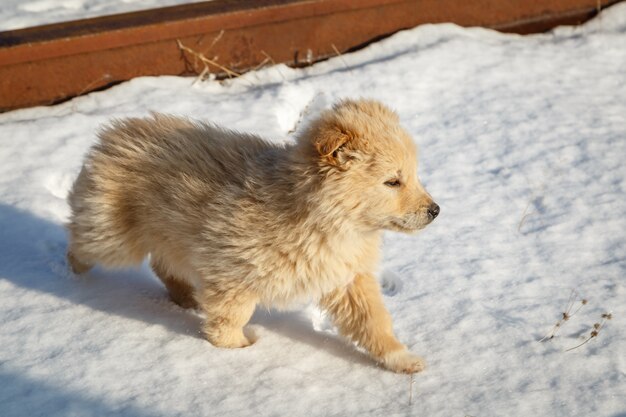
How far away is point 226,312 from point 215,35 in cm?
338

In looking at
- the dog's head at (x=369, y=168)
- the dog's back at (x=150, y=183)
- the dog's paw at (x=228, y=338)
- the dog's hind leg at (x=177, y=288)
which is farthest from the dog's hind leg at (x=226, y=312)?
the dog's head at (x=369, y=168)

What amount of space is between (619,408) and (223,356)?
6.06 ft

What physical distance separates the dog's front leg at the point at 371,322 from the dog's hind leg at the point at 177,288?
860mm

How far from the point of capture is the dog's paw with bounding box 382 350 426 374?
13.0 ft

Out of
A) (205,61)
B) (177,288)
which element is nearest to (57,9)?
(205,61)

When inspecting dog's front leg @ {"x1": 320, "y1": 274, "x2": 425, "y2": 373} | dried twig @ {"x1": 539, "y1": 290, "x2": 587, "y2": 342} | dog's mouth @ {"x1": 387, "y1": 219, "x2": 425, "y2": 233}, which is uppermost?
Answer: dog's mouth @ {"x1": 387, "y1": 219, "x2": 425, "y2": 233}

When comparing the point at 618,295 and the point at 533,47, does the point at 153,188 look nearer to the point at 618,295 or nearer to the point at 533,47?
the point at 618,295

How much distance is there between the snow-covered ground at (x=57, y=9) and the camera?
726 cm

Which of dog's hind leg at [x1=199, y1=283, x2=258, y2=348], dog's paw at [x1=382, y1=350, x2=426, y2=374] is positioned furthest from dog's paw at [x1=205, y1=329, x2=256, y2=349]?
dog's paw at [x1=382, y1=350, x2=426, y2=374]

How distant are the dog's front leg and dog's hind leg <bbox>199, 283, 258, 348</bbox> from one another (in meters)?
0.39

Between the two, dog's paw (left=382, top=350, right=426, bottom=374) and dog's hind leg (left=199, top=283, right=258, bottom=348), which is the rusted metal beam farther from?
dog's paw (left=382, top=350, right=426, bottom=374)

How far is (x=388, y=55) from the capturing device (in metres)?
7.11

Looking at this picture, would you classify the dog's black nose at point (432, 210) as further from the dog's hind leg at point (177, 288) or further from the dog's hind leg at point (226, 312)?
the dog's hind leg at point (177, 288)

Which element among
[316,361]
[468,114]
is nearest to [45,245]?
[316,361]
